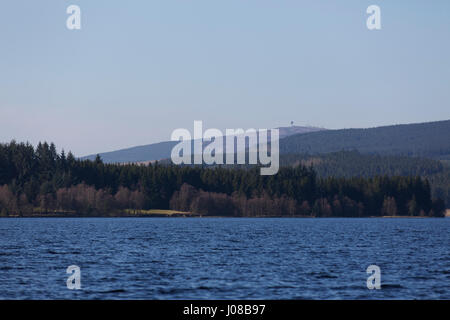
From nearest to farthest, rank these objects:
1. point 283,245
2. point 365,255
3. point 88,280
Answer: point 88,280 → point 365,255 → point 283,245

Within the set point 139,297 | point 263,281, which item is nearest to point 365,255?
point 263,281

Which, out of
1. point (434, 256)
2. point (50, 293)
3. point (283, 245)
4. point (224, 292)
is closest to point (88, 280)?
point (50, 293)

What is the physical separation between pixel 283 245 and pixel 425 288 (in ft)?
170

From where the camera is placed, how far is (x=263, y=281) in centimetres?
5962

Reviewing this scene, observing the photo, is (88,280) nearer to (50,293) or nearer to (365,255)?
(50,293)

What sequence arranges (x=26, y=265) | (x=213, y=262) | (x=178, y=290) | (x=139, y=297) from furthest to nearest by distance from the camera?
(x=213, y=262)
(x=26, y=265)
(x=178, y=290)
(x=139, y=297)

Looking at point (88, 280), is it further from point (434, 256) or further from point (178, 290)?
point (434, 256)
